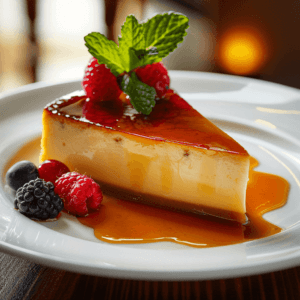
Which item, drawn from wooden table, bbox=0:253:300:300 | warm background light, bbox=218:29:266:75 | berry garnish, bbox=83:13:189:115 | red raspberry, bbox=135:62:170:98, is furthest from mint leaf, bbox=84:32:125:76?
warm background light, bbox=218:29:266:75

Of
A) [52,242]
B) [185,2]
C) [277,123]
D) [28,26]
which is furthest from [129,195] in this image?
[185,2]

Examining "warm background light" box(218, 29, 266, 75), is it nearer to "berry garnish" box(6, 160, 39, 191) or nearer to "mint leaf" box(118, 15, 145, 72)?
"mint leaf" box(118, 15, 145, 72)

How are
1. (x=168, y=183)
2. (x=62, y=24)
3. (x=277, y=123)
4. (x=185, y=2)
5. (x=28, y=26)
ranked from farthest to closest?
(x=185, y=2), (x=62, y=24), (x=28, y=26), (x=277, y=123), (x=168, y=183)

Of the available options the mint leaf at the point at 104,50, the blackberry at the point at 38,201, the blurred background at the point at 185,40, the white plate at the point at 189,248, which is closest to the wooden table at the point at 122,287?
the white plate at the point at 189,248

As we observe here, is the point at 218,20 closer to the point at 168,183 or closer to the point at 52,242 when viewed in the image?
the point at 168,183

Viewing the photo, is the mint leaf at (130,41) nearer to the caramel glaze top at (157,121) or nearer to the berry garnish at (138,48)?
the berry garnish at (138,48)
